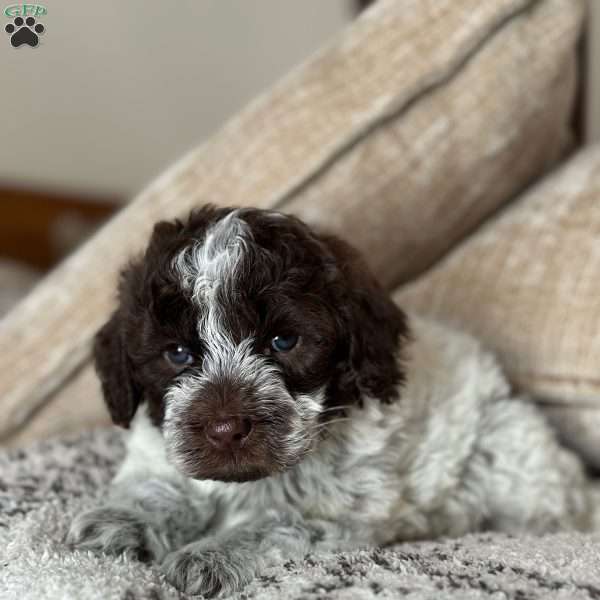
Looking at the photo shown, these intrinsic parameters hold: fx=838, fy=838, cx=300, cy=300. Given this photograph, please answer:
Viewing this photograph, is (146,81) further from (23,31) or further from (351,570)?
(351,570)

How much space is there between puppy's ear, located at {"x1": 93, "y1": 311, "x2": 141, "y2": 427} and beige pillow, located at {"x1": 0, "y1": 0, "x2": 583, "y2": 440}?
626mm

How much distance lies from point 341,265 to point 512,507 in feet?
2.77

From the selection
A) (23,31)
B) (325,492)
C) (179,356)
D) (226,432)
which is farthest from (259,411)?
(23,31)

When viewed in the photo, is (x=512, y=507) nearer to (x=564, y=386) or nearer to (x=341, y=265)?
(x=564, y=386)

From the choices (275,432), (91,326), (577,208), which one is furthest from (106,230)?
(577,208)

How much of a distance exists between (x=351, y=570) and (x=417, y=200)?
4.55 feet

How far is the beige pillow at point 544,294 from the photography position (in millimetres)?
2307

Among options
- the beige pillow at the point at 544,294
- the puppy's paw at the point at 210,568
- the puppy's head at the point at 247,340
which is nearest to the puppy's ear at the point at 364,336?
the puppy's head at the point at 247,340

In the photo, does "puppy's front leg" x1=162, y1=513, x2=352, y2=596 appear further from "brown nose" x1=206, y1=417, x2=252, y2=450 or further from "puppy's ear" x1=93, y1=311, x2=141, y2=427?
"puppy's ear" x1=93, y1=311, x2=141, y2=427

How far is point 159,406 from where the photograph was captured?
1.83m

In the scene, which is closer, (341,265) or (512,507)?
(341,265)

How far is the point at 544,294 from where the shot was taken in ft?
7.84

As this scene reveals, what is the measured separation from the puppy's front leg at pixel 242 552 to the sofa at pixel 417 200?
2.05 ft

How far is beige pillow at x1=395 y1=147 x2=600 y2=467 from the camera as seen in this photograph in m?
2.31
